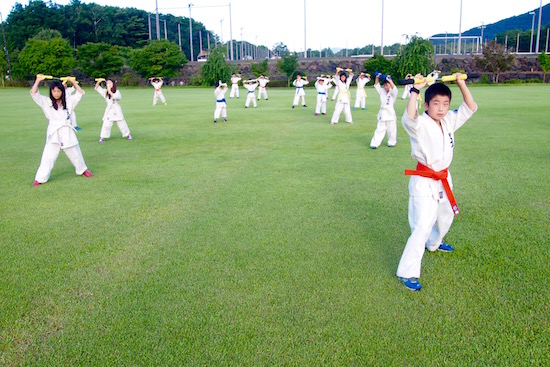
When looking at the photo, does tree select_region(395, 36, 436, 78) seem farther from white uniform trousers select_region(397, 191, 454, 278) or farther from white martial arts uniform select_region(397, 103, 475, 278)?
white uniform trousers select_region(397, 191, 454, 278)

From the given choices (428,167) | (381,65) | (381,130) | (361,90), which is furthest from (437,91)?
(381,65)

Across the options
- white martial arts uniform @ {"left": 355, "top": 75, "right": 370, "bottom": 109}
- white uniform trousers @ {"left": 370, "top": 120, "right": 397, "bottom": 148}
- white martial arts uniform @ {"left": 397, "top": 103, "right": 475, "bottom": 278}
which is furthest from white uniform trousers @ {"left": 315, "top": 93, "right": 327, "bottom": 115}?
white martial arts uniform @ {"left": 397, "top": 103, "right": 475, "bottom": 278}

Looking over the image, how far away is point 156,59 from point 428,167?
57.0 m

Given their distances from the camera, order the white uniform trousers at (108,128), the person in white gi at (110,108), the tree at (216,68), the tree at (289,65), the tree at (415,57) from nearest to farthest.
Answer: the person in white gi at (110,108) < the white uniform trousers at (108,128) < the tree at (415,57) < the tree at (216,68) < the tree at (289,65)

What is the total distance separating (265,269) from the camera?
14.0ft

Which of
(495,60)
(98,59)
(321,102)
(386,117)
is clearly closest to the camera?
(386,117)

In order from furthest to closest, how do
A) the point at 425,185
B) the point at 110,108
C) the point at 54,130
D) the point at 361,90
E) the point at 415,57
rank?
the point at 415,57 → the point at 361,90 → the point at 110,108 → the point at 54,130 → the point at 425,185

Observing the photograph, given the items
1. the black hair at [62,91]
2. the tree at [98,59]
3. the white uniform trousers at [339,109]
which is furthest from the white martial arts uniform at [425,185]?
the tree at [98,59]

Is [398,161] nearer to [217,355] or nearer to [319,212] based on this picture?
[319,212]

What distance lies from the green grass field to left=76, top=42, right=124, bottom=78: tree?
175 feet

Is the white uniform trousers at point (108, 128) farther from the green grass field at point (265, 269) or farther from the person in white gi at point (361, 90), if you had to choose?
the person in white gi at point (361, 90)

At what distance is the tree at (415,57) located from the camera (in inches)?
1816

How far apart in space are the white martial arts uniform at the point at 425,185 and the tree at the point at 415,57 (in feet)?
148

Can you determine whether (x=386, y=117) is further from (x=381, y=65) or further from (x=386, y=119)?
(x=381, y=65)
